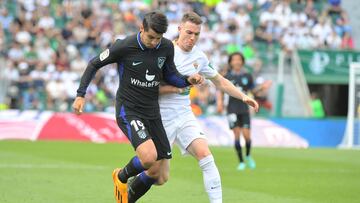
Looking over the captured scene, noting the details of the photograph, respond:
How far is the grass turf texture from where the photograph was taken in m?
11.2

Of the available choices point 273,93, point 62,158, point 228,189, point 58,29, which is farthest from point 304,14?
point 228,189

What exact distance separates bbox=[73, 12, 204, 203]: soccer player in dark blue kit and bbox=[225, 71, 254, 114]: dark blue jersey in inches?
324

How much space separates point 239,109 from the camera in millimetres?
17328

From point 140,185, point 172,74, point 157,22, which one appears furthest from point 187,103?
point 157,22

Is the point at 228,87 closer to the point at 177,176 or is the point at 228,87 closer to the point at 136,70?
the point at 136,70

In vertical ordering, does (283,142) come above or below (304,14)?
below

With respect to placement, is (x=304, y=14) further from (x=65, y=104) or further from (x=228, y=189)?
(x=228, y=189)

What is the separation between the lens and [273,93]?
29.8 metres

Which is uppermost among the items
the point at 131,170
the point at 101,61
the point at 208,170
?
the point at 101,61

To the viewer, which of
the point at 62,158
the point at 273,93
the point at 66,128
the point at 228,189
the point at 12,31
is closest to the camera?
the point at 228,189

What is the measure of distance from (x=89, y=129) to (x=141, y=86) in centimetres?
1650

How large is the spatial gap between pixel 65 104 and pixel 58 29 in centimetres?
347

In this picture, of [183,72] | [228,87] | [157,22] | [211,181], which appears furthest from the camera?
[183,72]

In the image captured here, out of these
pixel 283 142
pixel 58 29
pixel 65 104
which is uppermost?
pixel 58 29
